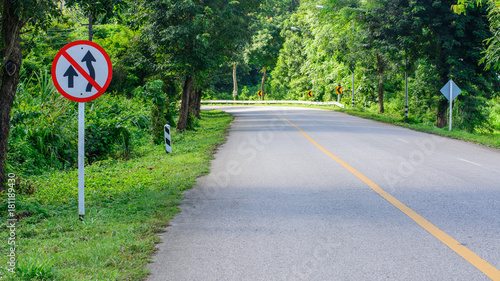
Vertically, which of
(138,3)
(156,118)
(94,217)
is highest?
(138,3)

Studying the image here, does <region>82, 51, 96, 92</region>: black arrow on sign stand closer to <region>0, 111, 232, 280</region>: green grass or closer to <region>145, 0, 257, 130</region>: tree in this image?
<region>0, 111, 232, 280</region>: green grass

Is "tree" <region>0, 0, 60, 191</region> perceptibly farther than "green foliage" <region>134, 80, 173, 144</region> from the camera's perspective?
No

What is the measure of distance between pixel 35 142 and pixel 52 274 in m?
8.42

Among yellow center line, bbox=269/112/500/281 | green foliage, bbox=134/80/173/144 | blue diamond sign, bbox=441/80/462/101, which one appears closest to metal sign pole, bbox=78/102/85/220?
yellow center line, bbox=269/112/500/281

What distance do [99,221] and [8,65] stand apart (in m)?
3.10

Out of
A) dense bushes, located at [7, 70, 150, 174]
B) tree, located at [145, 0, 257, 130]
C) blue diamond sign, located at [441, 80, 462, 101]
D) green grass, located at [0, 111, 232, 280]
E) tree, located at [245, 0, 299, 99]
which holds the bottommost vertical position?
green grass, located at [0, 111, 232, 280]

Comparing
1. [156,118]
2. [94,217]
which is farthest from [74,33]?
[94,217]

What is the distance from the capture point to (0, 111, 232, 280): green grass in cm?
452

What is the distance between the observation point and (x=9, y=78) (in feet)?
24.8

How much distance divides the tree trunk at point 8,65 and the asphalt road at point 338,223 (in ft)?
10.3

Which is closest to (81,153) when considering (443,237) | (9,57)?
(9,57)

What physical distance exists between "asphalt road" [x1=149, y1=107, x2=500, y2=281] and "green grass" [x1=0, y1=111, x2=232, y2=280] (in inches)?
11.6

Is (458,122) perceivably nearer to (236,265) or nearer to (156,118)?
(156,118)

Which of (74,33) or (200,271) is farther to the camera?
(74,33)
